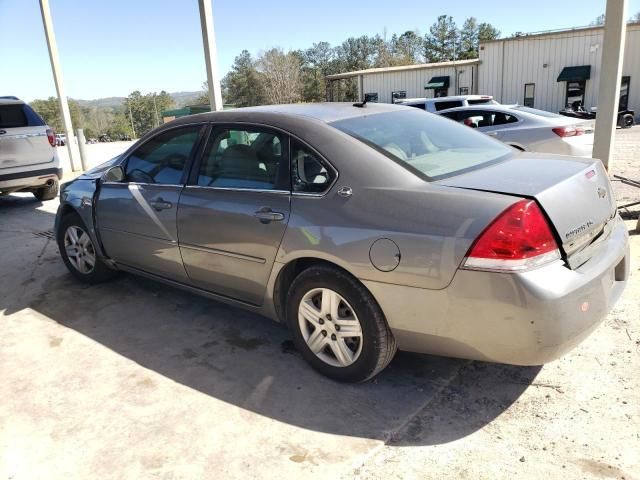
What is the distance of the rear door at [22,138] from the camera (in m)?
8.06

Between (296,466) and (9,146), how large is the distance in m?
7.96

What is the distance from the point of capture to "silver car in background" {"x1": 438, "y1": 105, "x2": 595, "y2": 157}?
7.81 metres

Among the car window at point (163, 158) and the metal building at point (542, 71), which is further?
the metal building at point (542, 71)

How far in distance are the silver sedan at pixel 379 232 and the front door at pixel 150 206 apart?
2 cm

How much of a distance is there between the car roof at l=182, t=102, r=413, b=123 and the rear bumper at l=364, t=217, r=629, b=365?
1.18m

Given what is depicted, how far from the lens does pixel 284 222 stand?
287cm

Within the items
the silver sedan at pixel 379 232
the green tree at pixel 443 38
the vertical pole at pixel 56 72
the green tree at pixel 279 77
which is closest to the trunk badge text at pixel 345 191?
the silver sedan at pixel 379 232

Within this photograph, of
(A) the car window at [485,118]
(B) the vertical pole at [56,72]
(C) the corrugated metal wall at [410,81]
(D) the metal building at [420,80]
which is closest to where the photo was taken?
(A) the car window at [485,118]

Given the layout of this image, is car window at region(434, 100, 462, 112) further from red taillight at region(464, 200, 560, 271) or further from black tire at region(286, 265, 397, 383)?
red taillight at region(464, 200, 560, 271)

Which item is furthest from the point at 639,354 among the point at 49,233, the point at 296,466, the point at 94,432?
Result: the point at 49,233

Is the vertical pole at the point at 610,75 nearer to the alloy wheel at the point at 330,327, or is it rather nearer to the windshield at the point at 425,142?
the windshield at the point at 425,142

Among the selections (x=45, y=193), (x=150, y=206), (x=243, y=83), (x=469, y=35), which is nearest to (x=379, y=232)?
(x=150, y=206)

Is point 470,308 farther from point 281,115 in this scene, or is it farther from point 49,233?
point 49,233

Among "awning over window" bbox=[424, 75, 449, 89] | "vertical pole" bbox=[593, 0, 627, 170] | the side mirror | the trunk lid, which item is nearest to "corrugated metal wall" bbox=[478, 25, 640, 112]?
"awning over window" bbox=[424, 75, 449, 89]
